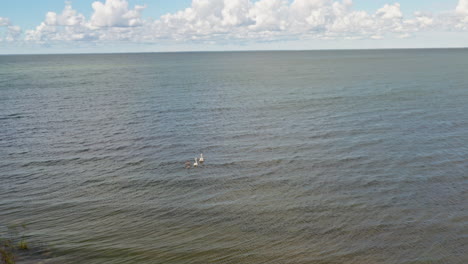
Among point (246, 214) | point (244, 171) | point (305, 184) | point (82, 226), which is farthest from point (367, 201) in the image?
point (82, 226)

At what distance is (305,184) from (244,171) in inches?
214

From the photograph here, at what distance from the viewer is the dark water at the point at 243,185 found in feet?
67.5

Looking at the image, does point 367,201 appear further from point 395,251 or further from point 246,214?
point 246,214

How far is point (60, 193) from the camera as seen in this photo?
91.1ft

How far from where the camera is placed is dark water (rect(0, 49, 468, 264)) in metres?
20.6

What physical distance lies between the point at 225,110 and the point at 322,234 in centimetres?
3890

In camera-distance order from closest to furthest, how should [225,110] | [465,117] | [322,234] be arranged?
[322,234] < [465,117] < [225,110]

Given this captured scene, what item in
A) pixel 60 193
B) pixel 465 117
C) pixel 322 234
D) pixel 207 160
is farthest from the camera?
pixel 465 117

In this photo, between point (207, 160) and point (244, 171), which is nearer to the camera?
point (244, 171)

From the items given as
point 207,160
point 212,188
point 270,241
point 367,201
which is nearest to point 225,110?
point 207,160

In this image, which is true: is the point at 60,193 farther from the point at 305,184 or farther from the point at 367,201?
the point at 367,201

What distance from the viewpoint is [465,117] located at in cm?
4947

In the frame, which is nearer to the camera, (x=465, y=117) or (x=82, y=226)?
(x=82, y=226)

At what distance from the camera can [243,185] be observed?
95.3 ft
